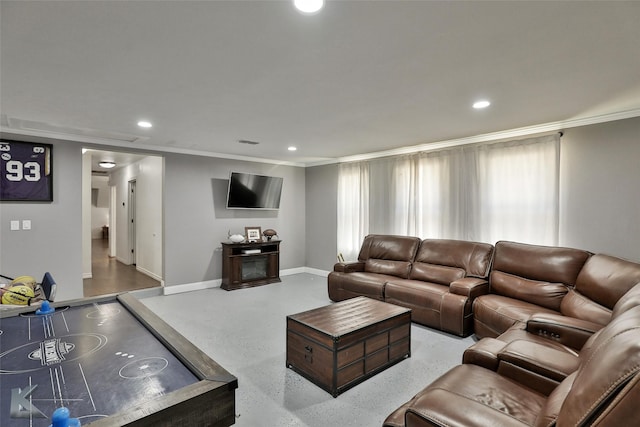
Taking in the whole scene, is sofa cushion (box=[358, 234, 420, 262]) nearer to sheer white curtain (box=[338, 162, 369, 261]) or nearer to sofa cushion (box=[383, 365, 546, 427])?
sheer white curtain (box=[338, 162, 369, 261])

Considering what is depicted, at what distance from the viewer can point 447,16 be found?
171cm

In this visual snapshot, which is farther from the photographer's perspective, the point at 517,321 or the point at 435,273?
the point at 435,273

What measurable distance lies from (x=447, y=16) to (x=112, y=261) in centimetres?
924

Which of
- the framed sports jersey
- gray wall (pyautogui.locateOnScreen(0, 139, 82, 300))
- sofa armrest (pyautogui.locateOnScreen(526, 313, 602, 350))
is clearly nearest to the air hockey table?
sofa armrest (pyautogui.locateOnScreen(526, 313, 602, 350))

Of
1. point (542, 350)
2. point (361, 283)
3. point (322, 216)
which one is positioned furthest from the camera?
point (322, 216)

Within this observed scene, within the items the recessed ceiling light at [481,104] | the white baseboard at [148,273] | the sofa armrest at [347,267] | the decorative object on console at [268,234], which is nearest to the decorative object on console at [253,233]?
the decorative object on console at [268,234]

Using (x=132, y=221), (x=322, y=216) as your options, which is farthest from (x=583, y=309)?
(x=132, y=221)

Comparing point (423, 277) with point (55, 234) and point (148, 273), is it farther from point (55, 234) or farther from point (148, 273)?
Result: point (148, 273)

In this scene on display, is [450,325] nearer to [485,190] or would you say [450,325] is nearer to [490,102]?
[485,190]

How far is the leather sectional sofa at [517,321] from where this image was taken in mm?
975

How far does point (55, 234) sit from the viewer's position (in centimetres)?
430

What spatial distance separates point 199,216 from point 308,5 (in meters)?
4.72

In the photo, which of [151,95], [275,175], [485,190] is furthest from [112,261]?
[485,190]

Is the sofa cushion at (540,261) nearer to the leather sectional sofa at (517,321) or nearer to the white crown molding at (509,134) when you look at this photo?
the leather sectional sofa at (517,321)
